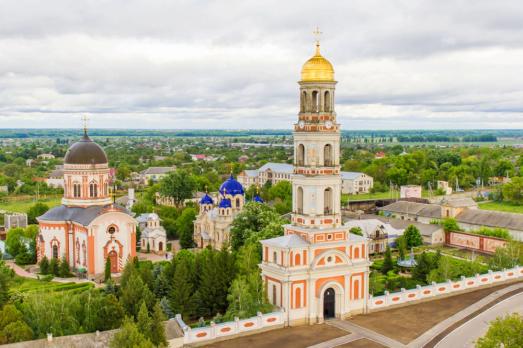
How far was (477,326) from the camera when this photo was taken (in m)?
23.5

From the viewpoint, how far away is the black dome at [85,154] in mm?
40938

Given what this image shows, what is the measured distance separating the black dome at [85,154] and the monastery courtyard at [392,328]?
22756mm

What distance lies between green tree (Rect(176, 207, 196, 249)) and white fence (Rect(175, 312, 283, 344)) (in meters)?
25.8

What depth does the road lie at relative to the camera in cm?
2191

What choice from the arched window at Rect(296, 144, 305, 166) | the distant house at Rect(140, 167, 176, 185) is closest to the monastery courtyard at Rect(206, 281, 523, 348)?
the arched window at Rect(296, 144, 305, 166)

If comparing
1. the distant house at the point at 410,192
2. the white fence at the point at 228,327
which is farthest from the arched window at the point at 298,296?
the distant house at the point at 410,192

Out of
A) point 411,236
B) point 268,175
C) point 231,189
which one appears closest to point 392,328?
point 411,236

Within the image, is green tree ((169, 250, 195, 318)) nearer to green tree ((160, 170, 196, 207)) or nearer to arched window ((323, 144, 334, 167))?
arched window ((323, 144, 334, 167))

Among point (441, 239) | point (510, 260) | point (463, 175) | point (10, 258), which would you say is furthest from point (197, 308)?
point (463, 175)

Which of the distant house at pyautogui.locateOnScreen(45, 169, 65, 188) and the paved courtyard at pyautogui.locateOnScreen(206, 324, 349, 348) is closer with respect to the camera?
the paved courtyard at pyautogui.locateOnScreen(206, 324, 349, 348)

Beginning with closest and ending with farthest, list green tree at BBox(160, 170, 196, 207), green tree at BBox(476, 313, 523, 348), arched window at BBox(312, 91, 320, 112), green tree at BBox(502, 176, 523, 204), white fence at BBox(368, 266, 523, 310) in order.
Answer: green tree at BBox(476, 313, 523, 348) < arched window at BBox(312, 91, 320, 112) < white fence at BBox(368, 266, 523, 310) < green tree at BBox(160, 170, 196, 207) < green tree at BBox(502, 176, 523, 204)

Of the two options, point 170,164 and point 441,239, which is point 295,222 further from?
point 170,164

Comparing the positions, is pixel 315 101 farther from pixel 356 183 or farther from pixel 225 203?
pixel 356 183

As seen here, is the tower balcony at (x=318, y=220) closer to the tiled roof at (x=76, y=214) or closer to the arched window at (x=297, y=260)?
the arched window at (x=297, y=260)
